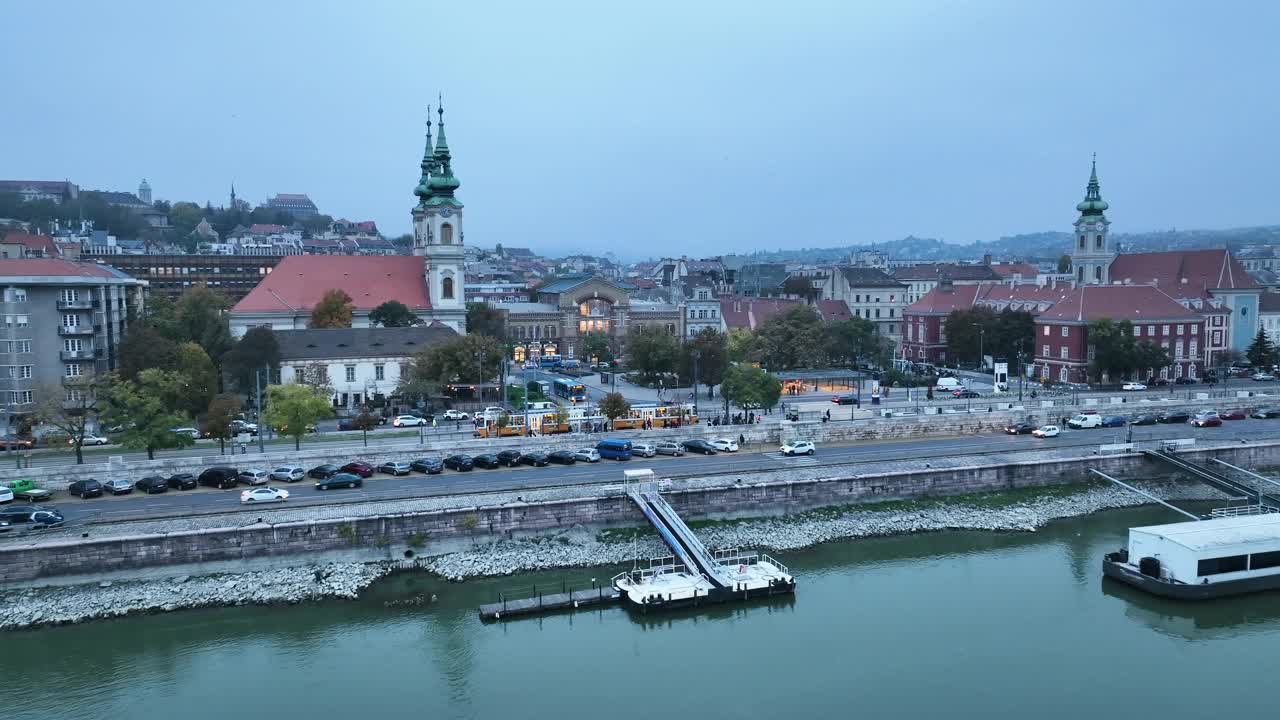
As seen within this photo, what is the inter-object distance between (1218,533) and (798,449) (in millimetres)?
11780

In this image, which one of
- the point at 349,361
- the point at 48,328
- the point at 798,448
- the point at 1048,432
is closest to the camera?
→ the point at 798,448

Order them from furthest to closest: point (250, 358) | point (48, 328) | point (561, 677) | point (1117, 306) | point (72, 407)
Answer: point (1117, 306) < point (250, 358) < point (48, 328) < point (72, 407) < point (561, 677)

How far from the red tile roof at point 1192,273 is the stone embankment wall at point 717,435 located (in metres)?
18.5

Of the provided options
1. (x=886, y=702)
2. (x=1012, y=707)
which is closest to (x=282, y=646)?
(x=886, y=702)

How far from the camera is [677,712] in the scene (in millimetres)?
15914

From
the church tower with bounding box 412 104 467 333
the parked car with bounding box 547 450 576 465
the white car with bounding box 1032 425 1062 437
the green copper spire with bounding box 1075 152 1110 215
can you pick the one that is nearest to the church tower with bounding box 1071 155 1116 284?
the green copper spire with bounding box 1075 152 1110 215

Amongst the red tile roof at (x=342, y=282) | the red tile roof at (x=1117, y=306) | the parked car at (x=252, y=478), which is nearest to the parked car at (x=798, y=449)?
the parked car at (x=252, y=478)

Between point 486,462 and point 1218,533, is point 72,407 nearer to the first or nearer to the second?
point 486,462

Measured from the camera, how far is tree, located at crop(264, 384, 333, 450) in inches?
1110

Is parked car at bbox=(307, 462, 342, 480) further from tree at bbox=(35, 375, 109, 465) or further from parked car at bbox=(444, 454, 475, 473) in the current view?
tree at bbox=(35, 375, 109, 465)

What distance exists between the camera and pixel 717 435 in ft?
103

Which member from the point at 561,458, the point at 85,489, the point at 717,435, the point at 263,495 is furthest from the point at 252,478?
the point at 717,435

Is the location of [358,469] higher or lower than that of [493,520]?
higher

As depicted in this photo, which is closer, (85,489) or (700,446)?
(85,489)
